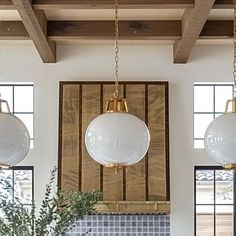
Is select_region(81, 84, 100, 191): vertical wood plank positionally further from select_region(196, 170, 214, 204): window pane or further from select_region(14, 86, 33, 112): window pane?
select_region(196, 170, 214, 204): window pane

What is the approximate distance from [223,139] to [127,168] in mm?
2778

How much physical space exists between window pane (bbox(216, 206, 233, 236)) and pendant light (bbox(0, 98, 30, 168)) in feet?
10.4

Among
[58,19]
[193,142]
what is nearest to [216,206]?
[193,142]

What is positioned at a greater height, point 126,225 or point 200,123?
point 200,123

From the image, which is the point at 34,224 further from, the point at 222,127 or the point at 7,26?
the point at 7,26

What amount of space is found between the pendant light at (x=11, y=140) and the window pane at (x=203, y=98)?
3123 mm

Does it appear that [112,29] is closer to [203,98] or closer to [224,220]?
[203,98]

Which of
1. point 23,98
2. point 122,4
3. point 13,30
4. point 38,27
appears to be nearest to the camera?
point 122,4

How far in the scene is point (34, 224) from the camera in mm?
2584

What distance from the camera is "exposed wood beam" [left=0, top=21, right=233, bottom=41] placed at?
4902 mm

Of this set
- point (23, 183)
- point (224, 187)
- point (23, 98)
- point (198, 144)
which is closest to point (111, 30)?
point (23, 98)

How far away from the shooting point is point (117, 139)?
278 cm

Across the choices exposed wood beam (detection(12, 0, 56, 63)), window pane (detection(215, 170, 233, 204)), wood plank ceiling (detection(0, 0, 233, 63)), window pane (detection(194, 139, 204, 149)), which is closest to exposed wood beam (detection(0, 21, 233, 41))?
wood plank ceiling (detection(0, 0, 233, 63))

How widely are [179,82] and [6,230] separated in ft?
11.0
